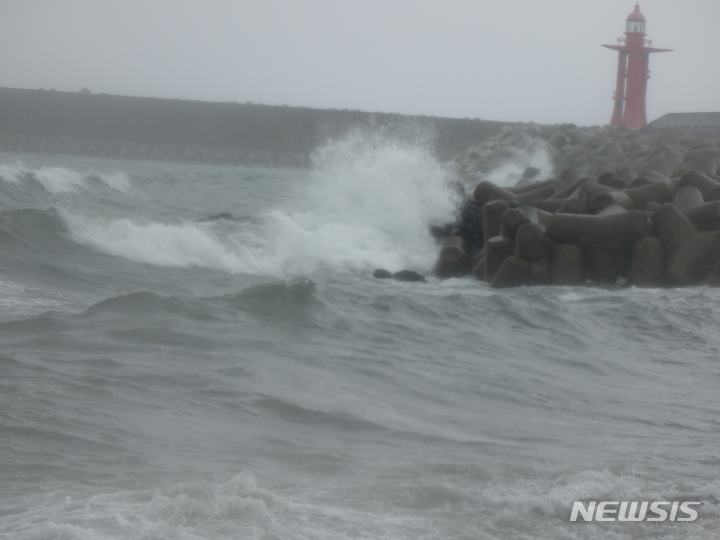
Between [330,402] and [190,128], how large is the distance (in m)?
32.1

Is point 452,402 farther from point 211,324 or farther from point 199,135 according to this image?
point 199,135

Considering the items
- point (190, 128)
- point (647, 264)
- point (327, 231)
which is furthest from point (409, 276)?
point (190, 128)

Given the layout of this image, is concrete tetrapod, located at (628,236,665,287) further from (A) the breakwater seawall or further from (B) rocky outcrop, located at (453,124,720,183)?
(A) the breakwater seawall

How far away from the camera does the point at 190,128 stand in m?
35.4

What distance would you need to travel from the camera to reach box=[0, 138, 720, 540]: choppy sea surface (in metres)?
3.06

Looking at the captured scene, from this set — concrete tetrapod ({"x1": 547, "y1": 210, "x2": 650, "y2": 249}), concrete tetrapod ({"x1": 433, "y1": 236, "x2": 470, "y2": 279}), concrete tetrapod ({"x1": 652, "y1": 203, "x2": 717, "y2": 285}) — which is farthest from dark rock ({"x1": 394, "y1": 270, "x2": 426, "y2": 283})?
concrete tetrapod ({"x1": 652, "y1": 203, "x2": 717, "y2": 285})

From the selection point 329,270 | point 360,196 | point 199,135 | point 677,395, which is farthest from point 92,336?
point 199,135

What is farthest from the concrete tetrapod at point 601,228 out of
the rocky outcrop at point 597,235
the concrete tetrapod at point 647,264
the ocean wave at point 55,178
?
the ocean wave at point 55,178

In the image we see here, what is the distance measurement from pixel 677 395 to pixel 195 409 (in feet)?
9.22

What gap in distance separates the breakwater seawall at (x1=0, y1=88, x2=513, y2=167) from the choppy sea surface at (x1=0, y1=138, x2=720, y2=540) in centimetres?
2482

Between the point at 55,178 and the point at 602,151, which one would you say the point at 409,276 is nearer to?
the point at 55,178

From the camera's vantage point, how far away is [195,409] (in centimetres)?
420

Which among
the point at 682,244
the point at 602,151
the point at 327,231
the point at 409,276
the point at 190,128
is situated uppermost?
the point at 190,128

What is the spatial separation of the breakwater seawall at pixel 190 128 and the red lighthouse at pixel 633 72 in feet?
15.2
